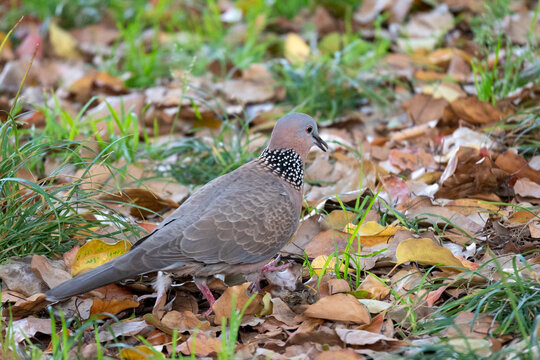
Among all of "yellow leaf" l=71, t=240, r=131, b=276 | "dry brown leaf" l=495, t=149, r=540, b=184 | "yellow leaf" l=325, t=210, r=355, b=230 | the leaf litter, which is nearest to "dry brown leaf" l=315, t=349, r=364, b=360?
the leaf litter

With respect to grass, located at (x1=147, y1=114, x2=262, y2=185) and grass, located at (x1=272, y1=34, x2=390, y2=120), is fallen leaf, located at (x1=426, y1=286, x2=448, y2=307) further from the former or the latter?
grass, located at (x1=272, y1=34, x2=390, y2=120)

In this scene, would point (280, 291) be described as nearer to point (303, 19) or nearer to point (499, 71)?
point (499, 71)

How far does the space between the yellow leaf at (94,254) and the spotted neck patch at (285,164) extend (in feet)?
2.76

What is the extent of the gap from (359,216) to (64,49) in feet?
15.6

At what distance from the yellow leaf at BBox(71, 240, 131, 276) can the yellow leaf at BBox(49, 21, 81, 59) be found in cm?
432

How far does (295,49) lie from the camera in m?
6.27

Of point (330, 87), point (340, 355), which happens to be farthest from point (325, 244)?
point (330, 87)

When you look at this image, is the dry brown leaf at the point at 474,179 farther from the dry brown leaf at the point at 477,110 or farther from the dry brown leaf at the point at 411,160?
the dry brown leaf at the point at 477,110

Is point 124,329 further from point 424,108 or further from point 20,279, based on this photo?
point 424,108

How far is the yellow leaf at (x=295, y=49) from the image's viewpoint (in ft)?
20.1

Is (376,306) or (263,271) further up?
(376,306)

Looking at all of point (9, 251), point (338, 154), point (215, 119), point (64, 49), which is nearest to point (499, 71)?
point (338, 154)

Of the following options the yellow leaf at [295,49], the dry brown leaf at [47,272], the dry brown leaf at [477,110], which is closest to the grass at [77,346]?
the dry brown leaf at [47,272]

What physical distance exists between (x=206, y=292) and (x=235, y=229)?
325 mm
